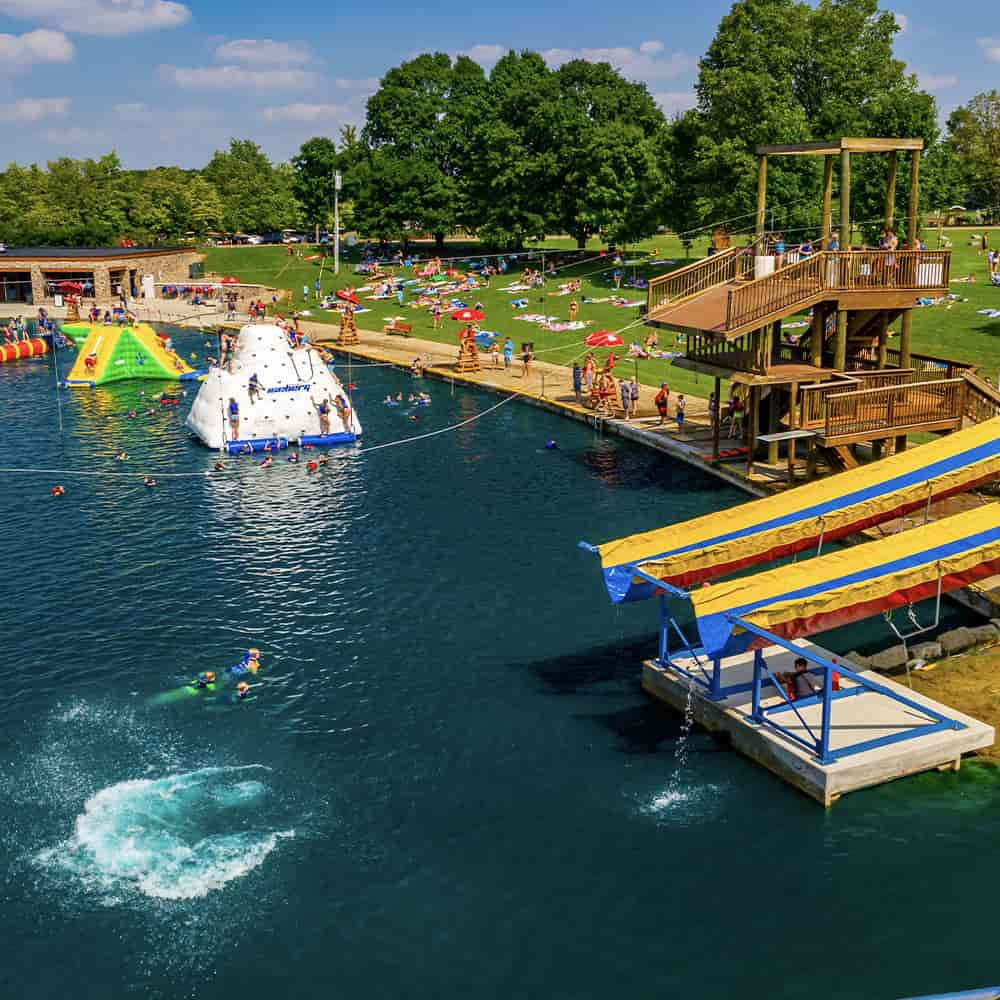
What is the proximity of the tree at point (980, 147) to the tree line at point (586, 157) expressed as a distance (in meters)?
0.33

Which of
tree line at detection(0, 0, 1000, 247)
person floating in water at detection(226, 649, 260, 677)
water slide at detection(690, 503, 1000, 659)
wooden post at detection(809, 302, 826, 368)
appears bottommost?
person floating in water at detection(226, 649, 260, 677)

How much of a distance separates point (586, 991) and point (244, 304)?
9163 cm

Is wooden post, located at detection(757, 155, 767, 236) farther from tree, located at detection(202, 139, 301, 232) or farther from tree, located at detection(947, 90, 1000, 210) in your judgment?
tree, located at detection(202, 139, 301, 232)

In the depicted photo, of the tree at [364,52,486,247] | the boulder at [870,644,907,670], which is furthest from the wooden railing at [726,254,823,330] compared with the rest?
the tree at [364,52,486,247]

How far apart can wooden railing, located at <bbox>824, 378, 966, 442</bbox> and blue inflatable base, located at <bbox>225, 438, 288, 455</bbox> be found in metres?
24.3

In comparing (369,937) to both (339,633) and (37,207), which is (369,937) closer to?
(339,633)

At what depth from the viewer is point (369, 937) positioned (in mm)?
16906

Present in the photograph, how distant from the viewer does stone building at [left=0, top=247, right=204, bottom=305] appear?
10288 centimetres

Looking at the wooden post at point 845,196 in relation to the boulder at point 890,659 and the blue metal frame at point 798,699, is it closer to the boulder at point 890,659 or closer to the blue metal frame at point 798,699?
the blue metal frame at point 798,699

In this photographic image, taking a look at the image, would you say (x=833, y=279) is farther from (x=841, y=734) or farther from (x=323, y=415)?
(x=323, y=415)

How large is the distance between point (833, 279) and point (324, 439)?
76.3 feet

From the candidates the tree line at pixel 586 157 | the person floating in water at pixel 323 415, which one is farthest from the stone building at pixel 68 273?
the person floating in water at pixel 323 415

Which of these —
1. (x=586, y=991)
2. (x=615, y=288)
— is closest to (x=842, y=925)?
(x=586, y=991)

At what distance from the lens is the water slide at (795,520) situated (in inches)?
930
